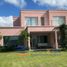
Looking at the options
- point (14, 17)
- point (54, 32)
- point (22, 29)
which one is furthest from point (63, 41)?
point (14, 17)

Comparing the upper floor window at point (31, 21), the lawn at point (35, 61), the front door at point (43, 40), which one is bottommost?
the lawn at point (35, 61)

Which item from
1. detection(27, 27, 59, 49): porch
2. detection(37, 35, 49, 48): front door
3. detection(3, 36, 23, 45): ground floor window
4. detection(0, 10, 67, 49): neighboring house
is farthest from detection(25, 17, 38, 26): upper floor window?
detection(3, 36, 23, 45): ground floor window

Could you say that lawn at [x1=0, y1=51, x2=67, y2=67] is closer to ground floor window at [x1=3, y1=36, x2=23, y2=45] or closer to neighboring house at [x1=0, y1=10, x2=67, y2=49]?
ground floor window at [x1=3, y1=36, x2=23, y2=45]

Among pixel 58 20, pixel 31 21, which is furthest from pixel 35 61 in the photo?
pixel 58 20

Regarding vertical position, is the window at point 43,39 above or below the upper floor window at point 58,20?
below

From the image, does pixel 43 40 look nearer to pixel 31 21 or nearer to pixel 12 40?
pixel 31 21

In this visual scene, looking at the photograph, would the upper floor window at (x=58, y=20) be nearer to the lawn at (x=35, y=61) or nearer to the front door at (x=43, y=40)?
the front door at (x=43, y=40)

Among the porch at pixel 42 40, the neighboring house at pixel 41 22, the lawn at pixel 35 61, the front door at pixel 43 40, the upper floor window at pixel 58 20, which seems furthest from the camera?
the upper floor window at pixel 58 20

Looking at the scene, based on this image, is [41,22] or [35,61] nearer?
[35,61]

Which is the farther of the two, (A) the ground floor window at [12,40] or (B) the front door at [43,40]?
(B) the front door at [43,40]

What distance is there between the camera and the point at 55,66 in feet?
48.2

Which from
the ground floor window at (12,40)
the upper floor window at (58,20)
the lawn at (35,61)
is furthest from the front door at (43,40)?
the lawn at (35,61)

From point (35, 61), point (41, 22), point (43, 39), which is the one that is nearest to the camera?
point (35, 61)

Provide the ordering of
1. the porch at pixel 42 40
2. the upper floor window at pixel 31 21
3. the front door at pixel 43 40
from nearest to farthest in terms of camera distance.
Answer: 1. the porch at pixel 42 40
2. the front door at pixel 43 40
3. the upper floor window at pixel 31 21
